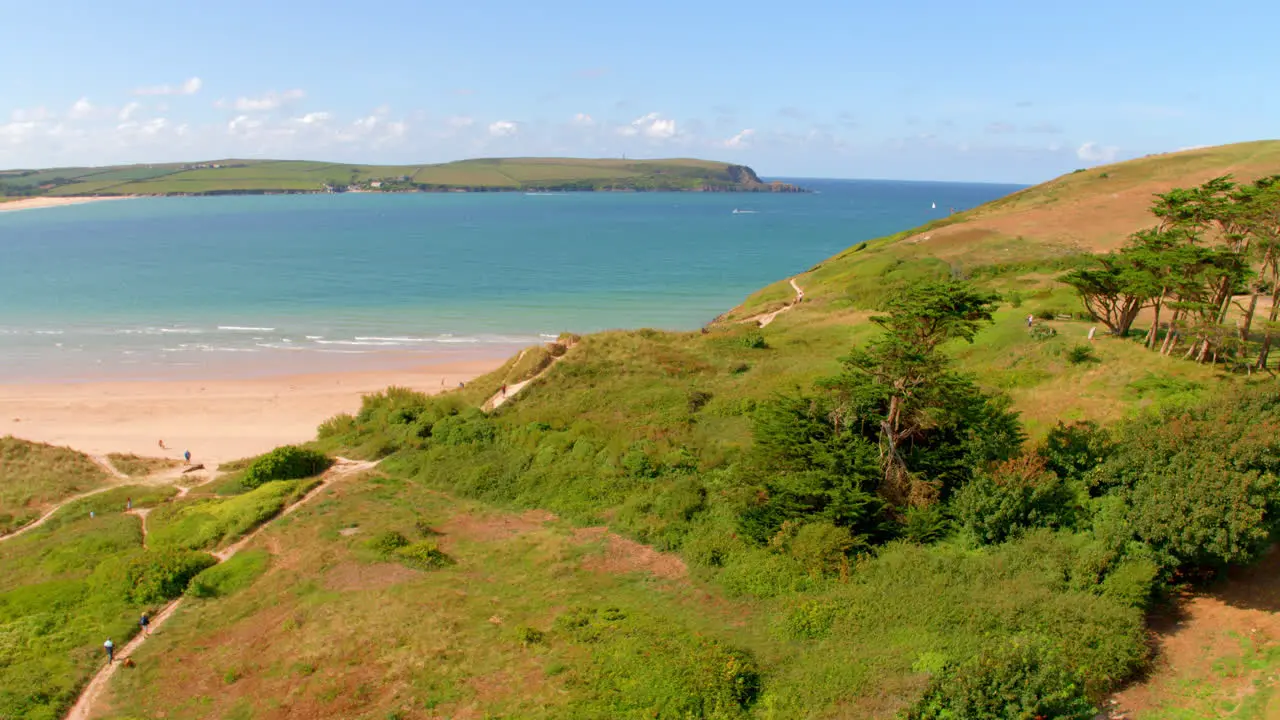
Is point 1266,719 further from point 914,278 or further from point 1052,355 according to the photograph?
point 914,278

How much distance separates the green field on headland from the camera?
15.4 meters

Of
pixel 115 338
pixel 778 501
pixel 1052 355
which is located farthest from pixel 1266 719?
pixel 115 338

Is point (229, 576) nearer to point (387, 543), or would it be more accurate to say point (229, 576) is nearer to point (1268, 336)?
point (387, 543)

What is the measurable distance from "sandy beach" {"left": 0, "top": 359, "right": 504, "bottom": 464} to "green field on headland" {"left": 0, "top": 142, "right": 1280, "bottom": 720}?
10.5 m

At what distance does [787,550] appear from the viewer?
2059 centimetres

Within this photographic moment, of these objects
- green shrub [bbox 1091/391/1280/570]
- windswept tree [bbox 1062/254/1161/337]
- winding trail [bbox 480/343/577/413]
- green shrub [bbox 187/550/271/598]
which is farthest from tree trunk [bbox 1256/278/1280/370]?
green shrub [bbox 187/550/271/598]

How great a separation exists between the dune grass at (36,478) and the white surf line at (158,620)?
35.0 ft

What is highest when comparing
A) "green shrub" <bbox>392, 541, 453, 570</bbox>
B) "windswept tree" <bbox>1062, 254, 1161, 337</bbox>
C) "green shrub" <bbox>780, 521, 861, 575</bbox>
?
"windswept tree" <bbox>1062, 254, 1161, 337</bbox>

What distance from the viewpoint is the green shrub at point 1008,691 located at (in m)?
12.7

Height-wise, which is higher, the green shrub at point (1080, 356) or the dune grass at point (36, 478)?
the green shrub at point (1080, 356)

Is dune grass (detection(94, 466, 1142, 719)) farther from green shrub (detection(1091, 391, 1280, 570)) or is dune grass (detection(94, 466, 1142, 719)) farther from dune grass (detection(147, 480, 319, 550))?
dune grass (detection(147, 480, 319, 550))

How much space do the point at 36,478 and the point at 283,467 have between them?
479 inches

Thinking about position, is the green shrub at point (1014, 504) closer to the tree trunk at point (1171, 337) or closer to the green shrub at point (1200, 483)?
the green shrub at point (1200, 483)

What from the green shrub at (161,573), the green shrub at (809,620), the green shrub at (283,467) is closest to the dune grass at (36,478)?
the green shrub at (283,467)
